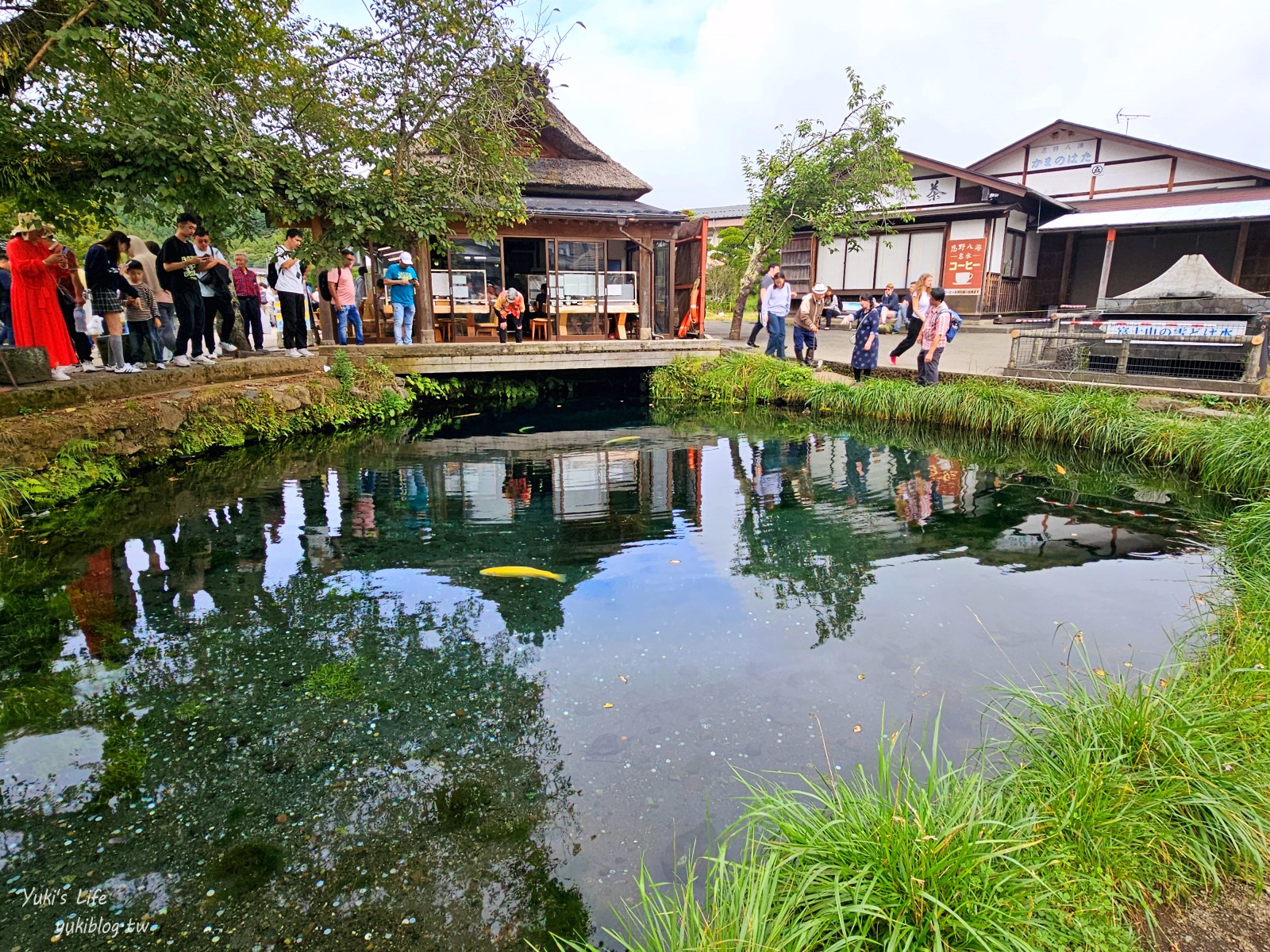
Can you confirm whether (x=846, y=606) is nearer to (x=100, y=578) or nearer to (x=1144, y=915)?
(x=1144, y=915)

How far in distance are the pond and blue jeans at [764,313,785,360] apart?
547 centimetres

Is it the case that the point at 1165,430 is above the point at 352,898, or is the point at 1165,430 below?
above

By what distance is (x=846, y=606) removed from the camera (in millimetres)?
4824

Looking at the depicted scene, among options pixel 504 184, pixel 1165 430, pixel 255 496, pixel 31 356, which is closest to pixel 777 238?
pixel 504 184

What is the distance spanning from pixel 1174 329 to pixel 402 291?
35.3 ft

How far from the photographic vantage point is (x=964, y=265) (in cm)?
1783

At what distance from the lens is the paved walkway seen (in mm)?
11672

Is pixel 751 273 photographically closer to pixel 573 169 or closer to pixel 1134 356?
pixel 573 169

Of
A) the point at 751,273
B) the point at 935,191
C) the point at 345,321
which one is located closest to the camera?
the point at 345,321

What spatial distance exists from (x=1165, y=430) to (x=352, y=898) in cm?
864

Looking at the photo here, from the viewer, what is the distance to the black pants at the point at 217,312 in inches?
370

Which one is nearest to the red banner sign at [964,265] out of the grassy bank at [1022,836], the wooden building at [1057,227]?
the wooden building at [1057,227]

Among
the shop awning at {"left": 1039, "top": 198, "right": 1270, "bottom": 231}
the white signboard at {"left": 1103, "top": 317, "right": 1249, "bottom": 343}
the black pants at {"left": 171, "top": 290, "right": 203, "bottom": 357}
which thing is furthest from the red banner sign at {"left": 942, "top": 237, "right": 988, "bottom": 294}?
the black pants at {"left": 171, "top": 290, "right": 203, "bottom": 357}

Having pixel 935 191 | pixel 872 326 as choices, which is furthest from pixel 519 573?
pixel 935 191
